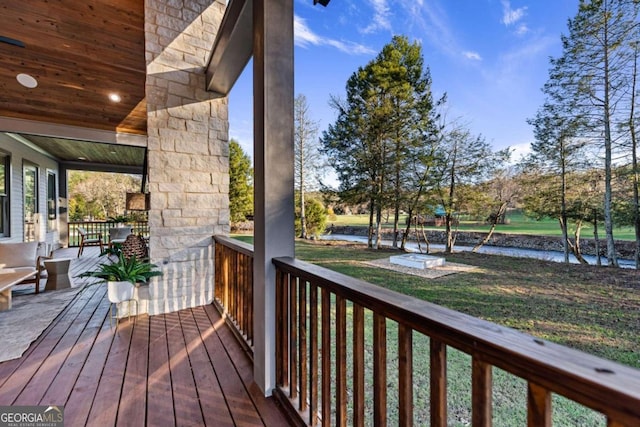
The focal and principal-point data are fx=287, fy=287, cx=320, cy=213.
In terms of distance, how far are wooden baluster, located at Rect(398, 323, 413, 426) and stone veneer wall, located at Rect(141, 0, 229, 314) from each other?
9.56 feet

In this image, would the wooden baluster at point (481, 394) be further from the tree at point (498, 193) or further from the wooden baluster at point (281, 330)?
the tree at point (498, 193)

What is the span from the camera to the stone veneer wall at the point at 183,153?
10.3ft

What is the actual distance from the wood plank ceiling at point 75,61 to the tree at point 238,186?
27.1ft

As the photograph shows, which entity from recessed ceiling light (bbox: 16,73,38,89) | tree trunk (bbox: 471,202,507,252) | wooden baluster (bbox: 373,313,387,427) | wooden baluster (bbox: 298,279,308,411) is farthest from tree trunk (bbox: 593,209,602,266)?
recessed ceiling light (bbox: 16,73,38,89)

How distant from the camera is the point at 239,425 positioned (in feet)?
5.00

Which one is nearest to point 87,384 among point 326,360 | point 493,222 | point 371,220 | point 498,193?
point 326,360

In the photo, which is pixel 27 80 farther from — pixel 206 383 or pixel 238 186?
pixel 238 186

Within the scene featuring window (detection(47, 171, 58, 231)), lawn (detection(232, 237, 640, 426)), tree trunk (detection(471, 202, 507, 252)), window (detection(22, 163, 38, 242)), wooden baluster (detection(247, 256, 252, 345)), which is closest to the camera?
wooden baluster (detection(247, 256, 252, 345))

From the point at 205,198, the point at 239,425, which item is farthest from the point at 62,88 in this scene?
the point at 239,425

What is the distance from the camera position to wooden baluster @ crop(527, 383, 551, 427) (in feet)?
1.88

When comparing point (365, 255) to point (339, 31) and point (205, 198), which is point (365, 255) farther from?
point (205, 198)

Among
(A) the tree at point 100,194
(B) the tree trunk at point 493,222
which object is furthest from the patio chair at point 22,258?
(B) the tree trunk at point 493,222

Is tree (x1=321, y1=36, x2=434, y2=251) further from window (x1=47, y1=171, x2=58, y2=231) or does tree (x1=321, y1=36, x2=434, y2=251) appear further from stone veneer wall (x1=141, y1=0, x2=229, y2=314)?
window (x1=47, y1=171, x2=58, y2=231)

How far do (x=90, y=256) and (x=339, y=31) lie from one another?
7.99 m
